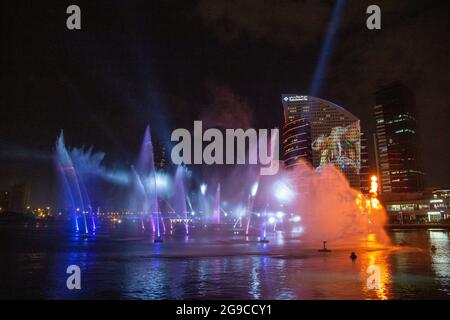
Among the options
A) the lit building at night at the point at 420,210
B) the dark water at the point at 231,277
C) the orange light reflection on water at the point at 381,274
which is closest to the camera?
the orange light reflection on water at the point at 381,274

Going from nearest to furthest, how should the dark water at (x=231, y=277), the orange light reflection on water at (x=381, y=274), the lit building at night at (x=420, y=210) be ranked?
the orange light reflection on water at (x=381, y=274) → the dark water at (x=231, y=277) → the lit building at night at (x=420, y=210)

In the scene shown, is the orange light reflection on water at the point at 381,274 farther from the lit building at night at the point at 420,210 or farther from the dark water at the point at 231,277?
the lit building at night at the point at 420,210

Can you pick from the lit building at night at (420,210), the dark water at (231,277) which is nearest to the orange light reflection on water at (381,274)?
the dark water at (231,277)

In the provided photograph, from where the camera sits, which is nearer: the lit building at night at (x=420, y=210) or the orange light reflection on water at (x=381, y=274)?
the orange light reflection on water at (x=381, y=274)

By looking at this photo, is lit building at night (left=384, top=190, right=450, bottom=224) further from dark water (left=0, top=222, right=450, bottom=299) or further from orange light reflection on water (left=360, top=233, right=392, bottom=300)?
dark water (left=0, top=222, right=450, bottom=299)

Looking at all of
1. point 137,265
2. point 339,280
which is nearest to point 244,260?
point 137,265

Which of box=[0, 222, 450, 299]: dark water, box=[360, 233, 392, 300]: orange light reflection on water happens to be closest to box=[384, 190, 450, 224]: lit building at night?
box=[360, 233, 392, 300]: orange light reflection on water

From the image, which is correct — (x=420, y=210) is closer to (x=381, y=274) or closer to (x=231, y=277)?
(x=381, y=274)

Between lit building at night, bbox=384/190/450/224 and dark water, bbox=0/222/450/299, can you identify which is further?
lit building at night, bbox=384/190/450/224

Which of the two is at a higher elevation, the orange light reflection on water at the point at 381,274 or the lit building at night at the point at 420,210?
the lit building at night at the point at 420,210

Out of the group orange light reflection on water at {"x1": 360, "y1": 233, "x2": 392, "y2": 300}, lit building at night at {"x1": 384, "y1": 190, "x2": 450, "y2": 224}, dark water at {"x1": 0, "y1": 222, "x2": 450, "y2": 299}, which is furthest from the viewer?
lit building at night at {"x1": 384, "y1": 190, "x2": 450, "y2": 224}

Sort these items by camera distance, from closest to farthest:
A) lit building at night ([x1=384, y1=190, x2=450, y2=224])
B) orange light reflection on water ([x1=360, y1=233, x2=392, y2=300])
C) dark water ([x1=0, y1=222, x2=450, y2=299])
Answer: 1. orange light reflection on water ([x1=360, y1=233, x2=392, y2=300])
2. dark water ([x1=0, y1=222, x2=450, y2=299])
3. lit building at night ([x1=384, y1=190, x2=450, y2=224])

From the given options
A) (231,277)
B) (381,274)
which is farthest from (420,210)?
(231,277)

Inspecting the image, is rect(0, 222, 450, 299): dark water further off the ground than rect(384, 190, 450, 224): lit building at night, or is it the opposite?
rect(384, 190, 450, 224): lit building at night
